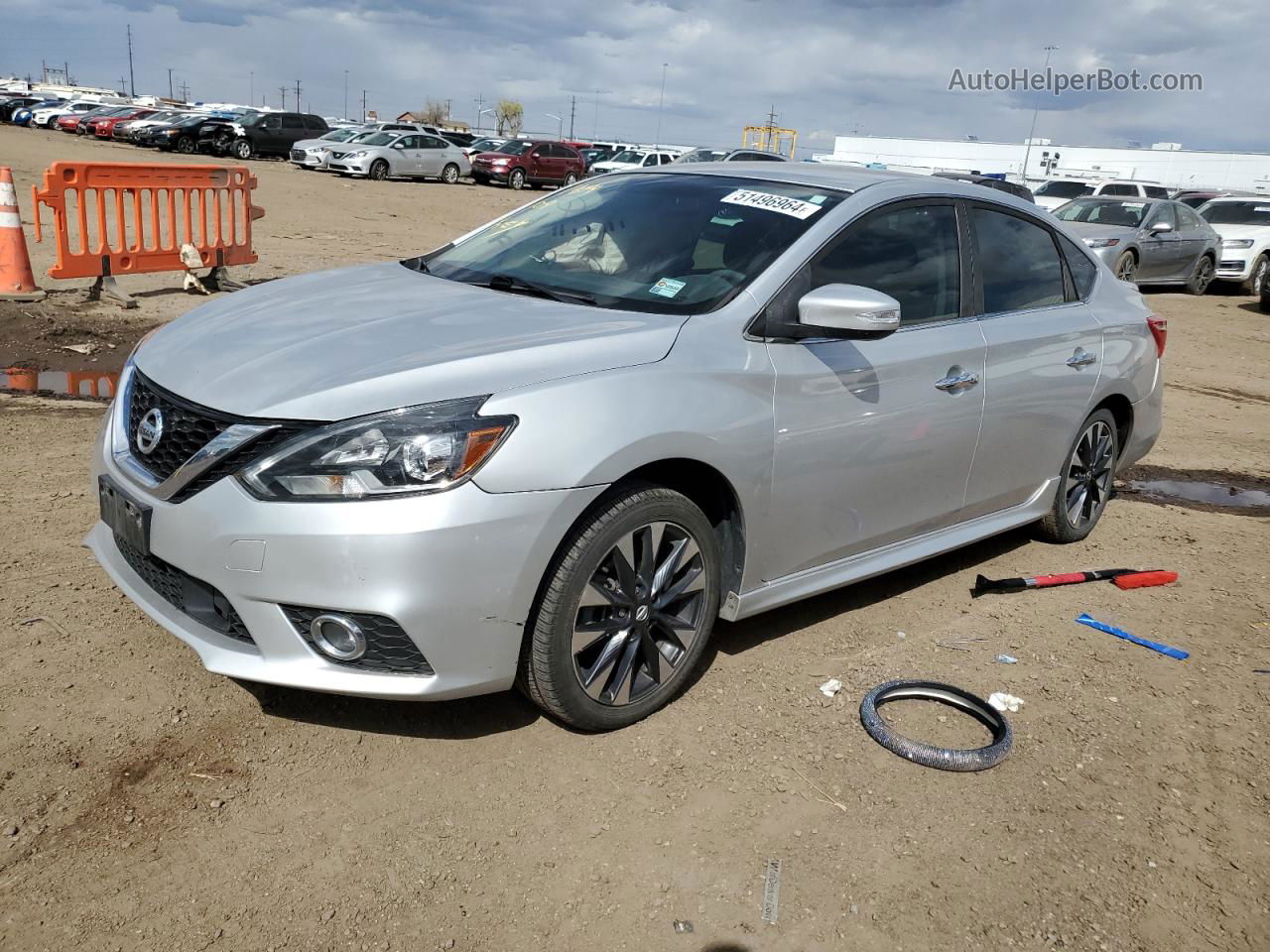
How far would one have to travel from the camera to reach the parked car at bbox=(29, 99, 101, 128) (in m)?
50.7

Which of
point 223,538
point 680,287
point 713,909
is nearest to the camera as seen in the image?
point 713,909

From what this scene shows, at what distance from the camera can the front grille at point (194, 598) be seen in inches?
114

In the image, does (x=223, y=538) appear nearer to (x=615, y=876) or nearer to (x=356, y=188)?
(x=615, y=876)

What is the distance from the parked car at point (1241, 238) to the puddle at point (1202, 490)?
13.7m

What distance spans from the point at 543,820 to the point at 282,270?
34.3 ft

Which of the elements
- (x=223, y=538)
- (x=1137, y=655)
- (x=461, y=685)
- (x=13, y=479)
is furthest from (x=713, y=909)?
(x=13, y=479)

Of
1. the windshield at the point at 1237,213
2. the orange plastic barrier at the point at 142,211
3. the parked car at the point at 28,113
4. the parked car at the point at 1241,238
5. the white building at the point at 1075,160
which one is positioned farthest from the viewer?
the white building at the point at 1075,160

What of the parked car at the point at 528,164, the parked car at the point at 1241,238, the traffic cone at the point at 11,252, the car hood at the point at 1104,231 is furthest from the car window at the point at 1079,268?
Result: the parked car at the point at 528,164

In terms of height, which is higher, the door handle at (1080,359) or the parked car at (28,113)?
the door handle at (1080,359)

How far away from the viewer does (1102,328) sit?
16.3 ft

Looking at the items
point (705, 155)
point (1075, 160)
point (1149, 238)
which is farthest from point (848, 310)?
point (1075, 160)

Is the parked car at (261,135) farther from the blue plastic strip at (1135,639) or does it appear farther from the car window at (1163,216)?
the blue plastic strip at (1135,639)

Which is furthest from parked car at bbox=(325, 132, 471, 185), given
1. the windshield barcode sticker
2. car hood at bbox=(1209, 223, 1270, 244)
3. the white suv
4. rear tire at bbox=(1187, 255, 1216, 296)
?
the windshield barcode sticker

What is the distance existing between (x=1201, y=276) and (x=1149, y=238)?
242 cm
